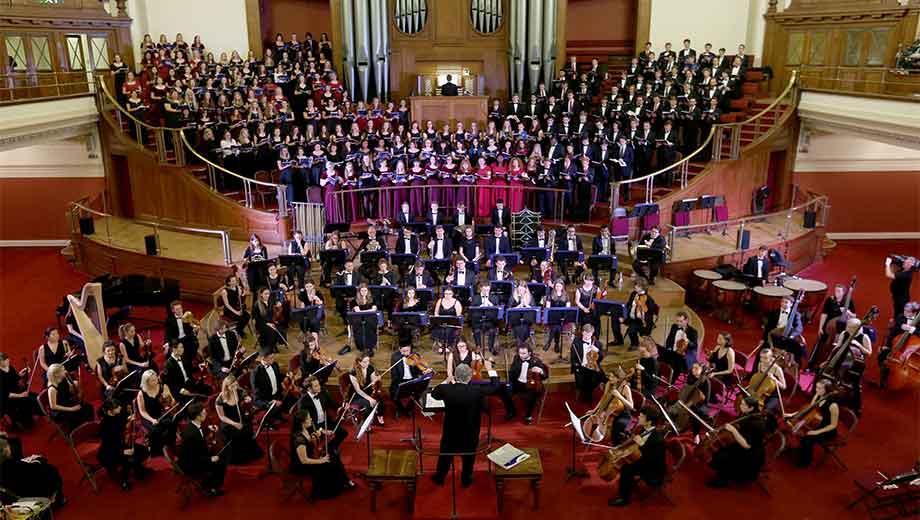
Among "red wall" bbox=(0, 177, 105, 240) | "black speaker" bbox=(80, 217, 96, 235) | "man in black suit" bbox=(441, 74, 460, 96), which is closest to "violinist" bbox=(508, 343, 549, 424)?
"man in black suit" bbox=(441, 74, 460, 96)

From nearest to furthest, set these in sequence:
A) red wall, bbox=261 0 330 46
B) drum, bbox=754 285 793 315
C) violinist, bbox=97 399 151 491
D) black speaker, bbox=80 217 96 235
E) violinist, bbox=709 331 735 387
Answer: violinist, bbox=97 399 151 491, violinist, bbox=709 331 735 387, drum, bbox=754 285 793 315, black speaker, bbox=80 217 96 235, red wall, bbox=261 0 330 46

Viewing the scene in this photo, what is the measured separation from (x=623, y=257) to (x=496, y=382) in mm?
6106

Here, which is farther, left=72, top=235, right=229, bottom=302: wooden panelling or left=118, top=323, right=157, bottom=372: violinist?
left=72, top=235, right=229, bottom=302: wooden panelling

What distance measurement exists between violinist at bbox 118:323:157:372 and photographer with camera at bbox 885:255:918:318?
11.1m

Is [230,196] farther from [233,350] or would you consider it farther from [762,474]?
[762,474]

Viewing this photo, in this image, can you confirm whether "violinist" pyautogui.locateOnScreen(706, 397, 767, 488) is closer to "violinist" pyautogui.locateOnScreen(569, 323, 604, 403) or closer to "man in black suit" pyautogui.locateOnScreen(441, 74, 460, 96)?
"violinist" pyautogui.locateOnScreen(569, 323, 604, 403)

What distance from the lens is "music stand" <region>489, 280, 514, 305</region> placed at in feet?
32.9

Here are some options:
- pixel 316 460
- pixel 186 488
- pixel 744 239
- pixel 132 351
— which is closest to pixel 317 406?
pixel 316 460

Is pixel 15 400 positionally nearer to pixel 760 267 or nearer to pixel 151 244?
pixel 151 244

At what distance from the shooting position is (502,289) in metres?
10.1

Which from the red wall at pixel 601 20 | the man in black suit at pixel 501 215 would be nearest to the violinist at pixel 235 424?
the man in black suit at pixel 501 215

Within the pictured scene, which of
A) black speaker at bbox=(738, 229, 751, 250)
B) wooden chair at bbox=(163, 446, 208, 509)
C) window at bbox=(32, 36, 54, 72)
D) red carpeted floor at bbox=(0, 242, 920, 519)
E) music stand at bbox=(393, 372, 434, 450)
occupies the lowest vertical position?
red carpeted floor at bbox=(0, 242, 920, 519)

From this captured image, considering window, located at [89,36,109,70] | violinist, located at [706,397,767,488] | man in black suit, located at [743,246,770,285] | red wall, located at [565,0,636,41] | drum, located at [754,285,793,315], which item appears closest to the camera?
violinist, located at [706,397,767,488]

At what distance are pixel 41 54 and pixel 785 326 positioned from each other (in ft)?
52.4
